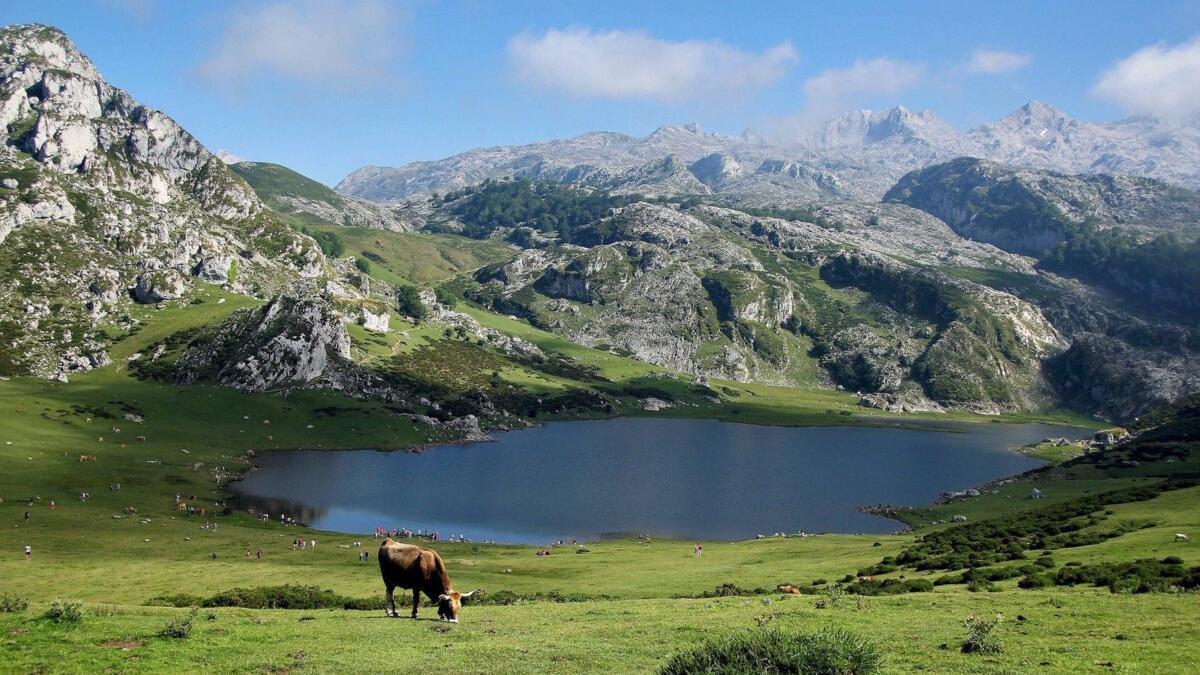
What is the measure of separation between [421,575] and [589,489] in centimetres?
11222

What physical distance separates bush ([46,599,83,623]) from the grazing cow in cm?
1040

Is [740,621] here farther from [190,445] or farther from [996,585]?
[190,445]

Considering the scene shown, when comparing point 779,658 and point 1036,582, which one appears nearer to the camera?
point 779,658

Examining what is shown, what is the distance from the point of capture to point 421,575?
3103 cm

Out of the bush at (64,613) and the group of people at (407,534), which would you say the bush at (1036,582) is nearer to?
the bush at (64,613)

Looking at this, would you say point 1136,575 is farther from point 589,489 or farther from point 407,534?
point 589,489

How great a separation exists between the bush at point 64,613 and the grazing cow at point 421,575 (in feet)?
34.1

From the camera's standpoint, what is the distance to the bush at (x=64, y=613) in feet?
84.6

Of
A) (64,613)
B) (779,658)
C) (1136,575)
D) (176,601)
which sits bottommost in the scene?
(176,601)

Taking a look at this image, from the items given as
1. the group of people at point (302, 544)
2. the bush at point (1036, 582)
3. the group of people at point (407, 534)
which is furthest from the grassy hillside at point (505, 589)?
the group of people at point (407, 534)

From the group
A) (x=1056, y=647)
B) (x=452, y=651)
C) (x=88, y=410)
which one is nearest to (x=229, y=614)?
(x=452, y=651)

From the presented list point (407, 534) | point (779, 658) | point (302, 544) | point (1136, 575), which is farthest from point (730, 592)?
point (407, 534)

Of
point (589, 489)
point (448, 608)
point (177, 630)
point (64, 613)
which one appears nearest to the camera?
point (177, 630)

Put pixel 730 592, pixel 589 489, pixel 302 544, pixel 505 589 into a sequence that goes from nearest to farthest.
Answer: pixel 730 592 → pixel 505 589 → pixel 302 544 → pixel 589 489
